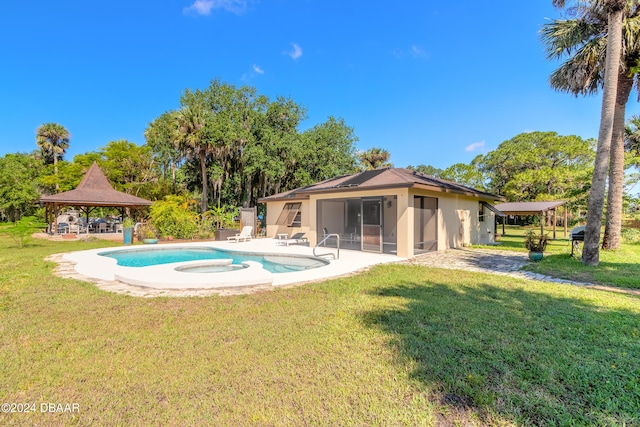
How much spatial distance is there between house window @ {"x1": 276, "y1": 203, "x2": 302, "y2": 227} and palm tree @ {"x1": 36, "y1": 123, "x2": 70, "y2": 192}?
3470 centimetres

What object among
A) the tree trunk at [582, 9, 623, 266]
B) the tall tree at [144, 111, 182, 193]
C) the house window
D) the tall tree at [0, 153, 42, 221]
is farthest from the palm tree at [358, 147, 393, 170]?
the tall tree at [0, 153, 42, 221]

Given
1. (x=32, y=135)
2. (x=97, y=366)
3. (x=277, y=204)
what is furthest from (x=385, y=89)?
(x=32, y=135)

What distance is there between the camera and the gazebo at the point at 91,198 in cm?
1750

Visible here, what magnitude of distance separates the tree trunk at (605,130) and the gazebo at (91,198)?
75.5 feet

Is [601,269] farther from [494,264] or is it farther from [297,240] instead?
[297,240]

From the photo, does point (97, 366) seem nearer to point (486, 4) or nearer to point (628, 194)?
point (486, 4)

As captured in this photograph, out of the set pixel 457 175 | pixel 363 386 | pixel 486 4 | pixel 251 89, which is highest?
pixel 251 89

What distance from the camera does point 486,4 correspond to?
12398 millimetres

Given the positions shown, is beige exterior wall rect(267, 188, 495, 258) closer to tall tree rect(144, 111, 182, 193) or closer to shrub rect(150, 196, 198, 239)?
shrub rect(150, 196, 198, 239)

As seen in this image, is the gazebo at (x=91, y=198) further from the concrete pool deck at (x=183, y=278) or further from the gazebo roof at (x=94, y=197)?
the concrete pool deck at (x=183, y=278)

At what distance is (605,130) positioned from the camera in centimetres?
852

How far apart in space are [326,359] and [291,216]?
15773mm

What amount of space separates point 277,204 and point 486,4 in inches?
596

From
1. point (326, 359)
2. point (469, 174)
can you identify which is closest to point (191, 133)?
point (326, 359)
